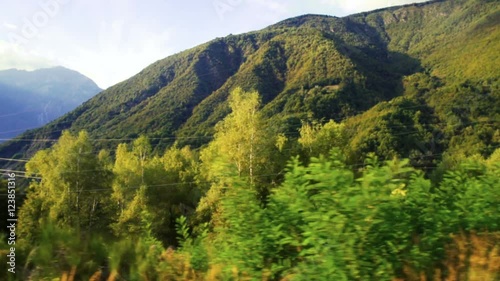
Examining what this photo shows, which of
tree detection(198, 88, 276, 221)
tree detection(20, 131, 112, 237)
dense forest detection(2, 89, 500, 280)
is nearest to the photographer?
dense forest detection(2, 89, 500, 280)

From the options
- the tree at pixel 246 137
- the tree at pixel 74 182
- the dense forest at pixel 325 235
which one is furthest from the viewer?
the tree at pixel 246 137

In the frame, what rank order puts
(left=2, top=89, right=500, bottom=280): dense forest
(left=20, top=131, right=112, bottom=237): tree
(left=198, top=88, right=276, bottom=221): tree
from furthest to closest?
1. (left=198, top=88, right=276, bottom=221): tree
2. (left=20, top=131, right=112, bottom=237): tree
3. (left=2, top=89, right=500, bottom=280): dense forest

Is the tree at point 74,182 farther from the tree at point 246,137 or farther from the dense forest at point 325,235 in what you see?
the dense forest at point 325,235

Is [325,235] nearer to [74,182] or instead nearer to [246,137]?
[246,137]

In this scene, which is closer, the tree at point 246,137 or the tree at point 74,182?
the tree at point 74,182

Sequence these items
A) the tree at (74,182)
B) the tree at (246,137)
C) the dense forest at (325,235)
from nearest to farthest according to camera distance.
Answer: the dense forest at (325,235) → the tree at (74,182) → the tree at (246,137)

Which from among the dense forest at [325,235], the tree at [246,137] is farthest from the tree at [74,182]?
the dense forest at [325,235]

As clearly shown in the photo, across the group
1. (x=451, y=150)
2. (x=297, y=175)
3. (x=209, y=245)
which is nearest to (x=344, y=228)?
(x=297, y=175)

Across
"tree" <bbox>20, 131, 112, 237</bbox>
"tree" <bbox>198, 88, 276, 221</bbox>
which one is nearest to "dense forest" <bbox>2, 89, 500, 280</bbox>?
"tree" <bbox>198, 88, 276, 221</bbox>

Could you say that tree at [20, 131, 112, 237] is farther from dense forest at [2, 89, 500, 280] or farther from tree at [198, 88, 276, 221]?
dense forest at [2, 89, 500, 280]

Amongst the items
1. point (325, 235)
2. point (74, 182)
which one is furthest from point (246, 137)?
point (325, 235)

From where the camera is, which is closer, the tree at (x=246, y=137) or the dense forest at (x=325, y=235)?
the dense forest at (x=325, y=235)

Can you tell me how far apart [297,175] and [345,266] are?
1.17 meters

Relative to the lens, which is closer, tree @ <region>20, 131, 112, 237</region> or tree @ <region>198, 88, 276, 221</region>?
tree @ <region>20, 131, 112, 237</region>
